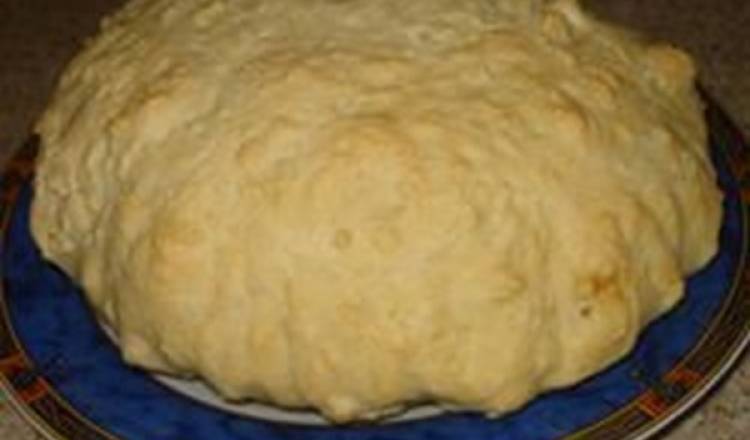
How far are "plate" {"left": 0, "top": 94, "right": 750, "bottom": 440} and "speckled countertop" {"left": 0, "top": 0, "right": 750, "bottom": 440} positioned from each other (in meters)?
0.59

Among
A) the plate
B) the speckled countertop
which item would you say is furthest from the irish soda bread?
the speckled countertop

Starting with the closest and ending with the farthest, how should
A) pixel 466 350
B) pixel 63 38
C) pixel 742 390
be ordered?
pixel 466 350 → pixel 742 390 → pixel 63 38

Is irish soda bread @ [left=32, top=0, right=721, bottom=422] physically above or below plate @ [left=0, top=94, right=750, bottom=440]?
above

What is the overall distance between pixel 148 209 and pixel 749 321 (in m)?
0.59

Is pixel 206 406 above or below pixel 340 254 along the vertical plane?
below

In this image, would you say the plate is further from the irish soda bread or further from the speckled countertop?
the speckled countertop

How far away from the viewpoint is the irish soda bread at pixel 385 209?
1.07m

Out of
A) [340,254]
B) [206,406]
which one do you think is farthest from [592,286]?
[206,406]

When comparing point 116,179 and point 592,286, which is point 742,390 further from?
point 116,179

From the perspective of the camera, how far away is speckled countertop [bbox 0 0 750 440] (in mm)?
1853

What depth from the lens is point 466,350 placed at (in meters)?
1.06

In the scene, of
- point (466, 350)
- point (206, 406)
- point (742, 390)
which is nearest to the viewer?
point (466, 350)

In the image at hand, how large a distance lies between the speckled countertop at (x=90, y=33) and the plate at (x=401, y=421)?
0.59m

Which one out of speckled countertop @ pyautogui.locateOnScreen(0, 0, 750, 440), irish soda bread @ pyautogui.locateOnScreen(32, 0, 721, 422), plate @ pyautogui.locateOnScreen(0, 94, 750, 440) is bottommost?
speckled countertop @ pyautogui.locateOnScreen(0, 0, 750, 440)
